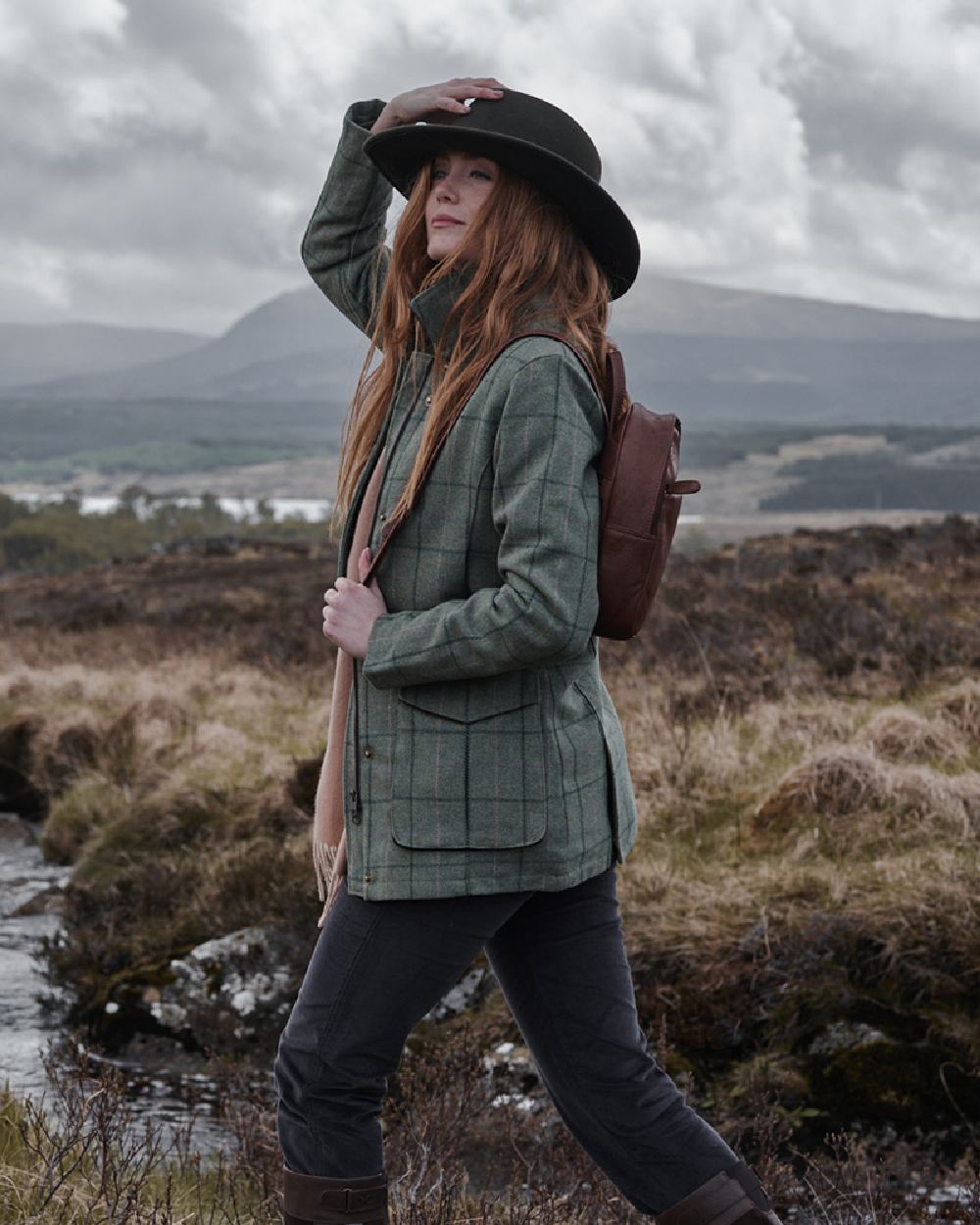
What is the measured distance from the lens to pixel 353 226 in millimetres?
2707

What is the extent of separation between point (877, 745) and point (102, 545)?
48.8m

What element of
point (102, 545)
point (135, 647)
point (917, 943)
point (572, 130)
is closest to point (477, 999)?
point (917, 943)

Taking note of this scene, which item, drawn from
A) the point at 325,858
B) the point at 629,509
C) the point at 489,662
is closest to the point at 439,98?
the point at 629,509

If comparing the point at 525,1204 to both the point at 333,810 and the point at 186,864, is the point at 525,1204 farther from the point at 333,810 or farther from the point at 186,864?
the point at 186,864

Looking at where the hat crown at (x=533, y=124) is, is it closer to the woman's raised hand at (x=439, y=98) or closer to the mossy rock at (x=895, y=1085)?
the woman's raised hand at (x=439, y=98)

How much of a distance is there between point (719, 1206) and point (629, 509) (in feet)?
3.56

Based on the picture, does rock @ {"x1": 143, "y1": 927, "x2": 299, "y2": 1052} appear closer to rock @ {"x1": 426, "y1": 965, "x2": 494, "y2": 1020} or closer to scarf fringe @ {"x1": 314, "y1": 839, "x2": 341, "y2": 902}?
rock @ {"x1": 426, "y1": 965, "x2": 494, "y2": 1020}

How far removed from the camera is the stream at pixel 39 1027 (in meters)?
4.69

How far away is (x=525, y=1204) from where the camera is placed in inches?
122

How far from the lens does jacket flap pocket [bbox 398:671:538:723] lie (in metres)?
2.11

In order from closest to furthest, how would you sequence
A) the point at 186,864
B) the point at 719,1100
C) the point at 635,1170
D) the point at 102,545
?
1. the point at 635,1170
2. the point at 719,1100
3. the point at 186,864
4. the point at 102,545

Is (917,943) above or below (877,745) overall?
below

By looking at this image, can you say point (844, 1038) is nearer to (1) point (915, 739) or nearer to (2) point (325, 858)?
(1) point (915, 739)

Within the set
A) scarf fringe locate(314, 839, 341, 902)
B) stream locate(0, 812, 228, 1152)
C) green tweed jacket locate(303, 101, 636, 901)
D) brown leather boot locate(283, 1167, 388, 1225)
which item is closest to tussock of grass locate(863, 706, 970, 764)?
stream locate(0, 812, 228, 1152)
